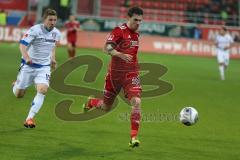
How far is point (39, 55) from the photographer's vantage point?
40.9ft

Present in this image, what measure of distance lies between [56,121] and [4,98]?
12.3ft

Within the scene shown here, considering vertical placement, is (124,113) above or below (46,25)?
below

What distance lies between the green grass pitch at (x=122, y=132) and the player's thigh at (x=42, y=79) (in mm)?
850

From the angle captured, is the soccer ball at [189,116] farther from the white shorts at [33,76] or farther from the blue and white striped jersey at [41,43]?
the blue and white striped jersey at [41,43]

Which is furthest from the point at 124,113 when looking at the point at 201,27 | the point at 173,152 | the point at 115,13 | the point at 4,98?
the point at 115,13

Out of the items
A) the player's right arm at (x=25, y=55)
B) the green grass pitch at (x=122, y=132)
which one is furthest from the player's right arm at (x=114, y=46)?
the player's right arm at (x=25, y=55)

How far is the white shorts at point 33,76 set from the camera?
1232cm

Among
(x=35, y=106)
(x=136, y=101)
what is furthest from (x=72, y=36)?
(x=136, y=101)

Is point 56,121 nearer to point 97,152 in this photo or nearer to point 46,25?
point 46,25

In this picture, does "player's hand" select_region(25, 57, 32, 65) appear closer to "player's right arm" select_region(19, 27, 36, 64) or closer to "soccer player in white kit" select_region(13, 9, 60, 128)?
"player's right arm" select_region(19, 27, 36, 64)

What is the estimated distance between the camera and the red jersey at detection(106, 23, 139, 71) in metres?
A: 10.8

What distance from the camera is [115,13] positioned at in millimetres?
47906

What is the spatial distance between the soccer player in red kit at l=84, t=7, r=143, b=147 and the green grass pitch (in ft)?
2.63

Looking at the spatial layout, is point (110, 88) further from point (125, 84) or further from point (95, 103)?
point (95, 103)
